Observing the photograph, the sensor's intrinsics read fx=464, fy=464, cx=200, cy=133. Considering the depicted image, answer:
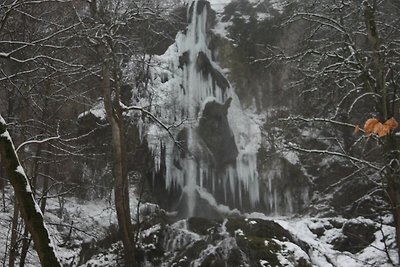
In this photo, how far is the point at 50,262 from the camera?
4.79m

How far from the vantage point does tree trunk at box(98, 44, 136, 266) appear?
942 cm

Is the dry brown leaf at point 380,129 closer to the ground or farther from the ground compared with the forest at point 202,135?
closer to the ground

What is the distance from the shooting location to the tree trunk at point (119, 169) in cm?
942

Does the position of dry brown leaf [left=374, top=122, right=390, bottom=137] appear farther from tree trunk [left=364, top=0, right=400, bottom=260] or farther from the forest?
the forest

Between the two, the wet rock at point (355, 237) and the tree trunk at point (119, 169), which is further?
the wet rock at point (355, 237)

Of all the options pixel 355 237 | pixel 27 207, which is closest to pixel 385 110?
pixel 27 207

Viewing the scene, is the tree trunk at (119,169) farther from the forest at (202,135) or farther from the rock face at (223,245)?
the rock face at (223,245)

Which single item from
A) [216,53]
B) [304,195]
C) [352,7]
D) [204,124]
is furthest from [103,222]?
[352,7]

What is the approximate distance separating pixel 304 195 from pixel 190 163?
14.9ft

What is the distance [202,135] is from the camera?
1894cm

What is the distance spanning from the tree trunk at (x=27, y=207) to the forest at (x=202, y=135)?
4.44 ft

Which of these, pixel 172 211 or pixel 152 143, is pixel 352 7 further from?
pixel 172 211

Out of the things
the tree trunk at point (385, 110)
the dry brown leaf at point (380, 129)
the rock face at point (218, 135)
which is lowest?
the dry brown leaf at point (380, 129)

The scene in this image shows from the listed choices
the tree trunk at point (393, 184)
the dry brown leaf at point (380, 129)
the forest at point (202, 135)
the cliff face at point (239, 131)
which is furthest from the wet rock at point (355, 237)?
the dry brown leaf at point (380, 129)
